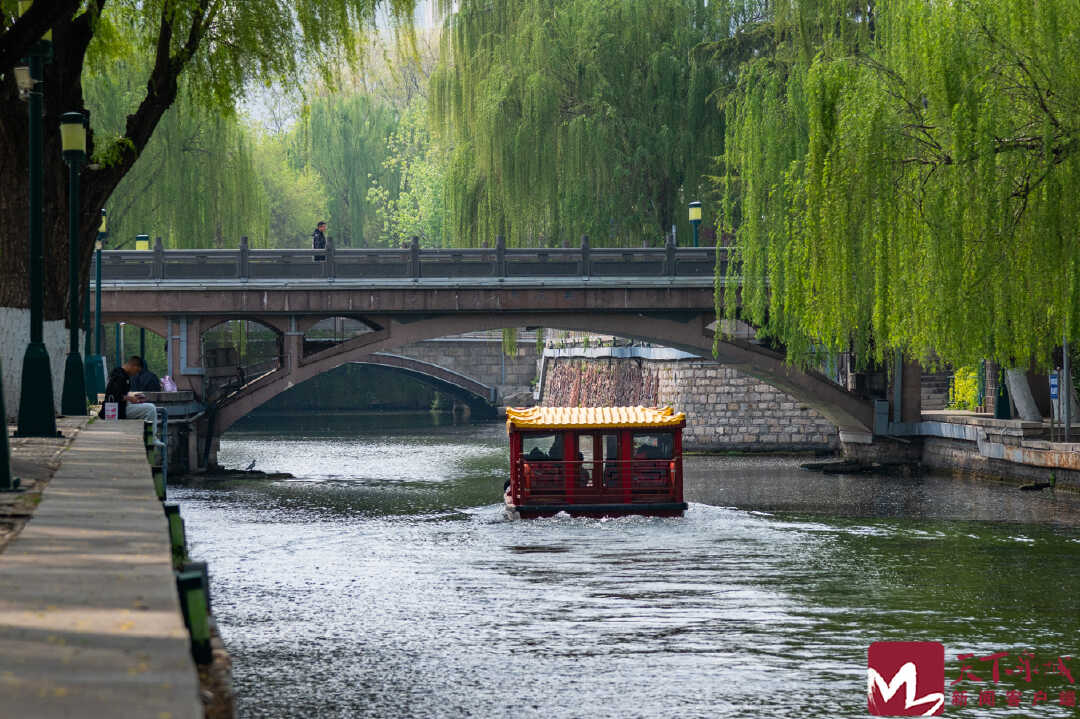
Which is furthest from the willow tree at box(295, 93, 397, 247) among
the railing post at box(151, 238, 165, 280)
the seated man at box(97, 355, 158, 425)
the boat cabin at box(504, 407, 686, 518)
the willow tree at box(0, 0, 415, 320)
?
the willow tree at box(0, 0, 415, 320)

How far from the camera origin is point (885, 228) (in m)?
21.1

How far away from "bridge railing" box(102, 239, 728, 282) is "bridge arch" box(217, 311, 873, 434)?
3.48ft

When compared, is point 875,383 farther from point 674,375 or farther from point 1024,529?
point 1024,529

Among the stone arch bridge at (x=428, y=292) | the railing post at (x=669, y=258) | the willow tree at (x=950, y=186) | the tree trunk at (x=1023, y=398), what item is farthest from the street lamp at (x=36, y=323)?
the railing post at (x=669, y=258)

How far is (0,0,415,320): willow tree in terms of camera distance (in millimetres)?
16609

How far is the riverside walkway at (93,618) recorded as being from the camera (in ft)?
14.1

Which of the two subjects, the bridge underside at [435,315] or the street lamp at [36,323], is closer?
the street lamp at [36,323]

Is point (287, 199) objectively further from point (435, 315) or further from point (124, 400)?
point (124, 400)

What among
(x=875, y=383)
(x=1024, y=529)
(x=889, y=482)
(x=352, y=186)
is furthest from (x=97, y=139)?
(x=352, y=186)

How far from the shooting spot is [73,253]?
58.6ft

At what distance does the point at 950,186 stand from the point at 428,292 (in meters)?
16.7

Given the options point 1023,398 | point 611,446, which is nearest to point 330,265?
point 611,446

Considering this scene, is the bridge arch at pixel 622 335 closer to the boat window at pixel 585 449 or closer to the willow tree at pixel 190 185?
the boat window at pixel 585 449

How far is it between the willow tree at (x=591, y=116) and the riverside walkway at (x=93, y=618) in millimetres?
27949
